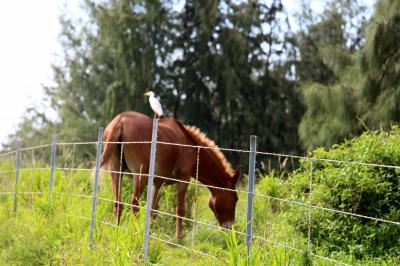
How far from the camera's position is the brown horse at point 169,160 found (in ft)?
21.8

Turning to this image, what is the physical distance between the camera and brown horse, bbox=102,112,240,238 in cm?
666

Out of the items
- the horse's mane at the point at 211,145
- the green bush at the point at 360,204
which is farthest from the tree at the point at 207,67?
the green bush at the point at 360,204

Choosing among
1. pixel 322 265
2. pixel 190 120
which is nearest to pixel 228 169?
pixel 322 265

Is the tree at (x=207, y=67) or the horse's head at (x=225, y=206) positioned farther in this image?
the tree at (x=207, y=67)

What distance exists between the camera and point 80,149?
68.3 ft

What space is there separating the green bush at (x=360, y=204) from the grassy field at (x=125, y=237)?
0.62ft

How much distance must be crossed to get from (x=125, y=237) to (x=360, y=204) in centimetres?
222

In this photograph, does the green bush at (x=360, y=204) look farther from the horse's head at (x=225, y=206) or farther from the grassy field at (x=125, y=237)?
the horse's head at (x=225, y=206)

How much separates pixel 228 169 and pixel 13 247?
2.99 metres

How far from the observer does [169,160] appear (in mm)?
7016

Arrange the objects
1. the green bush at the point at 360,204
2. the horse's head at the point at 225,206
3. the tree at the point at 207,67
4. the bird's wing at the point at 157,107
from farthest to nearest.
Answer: the tree at the point at 207,67 → the horse's head at the point at 225,206 → the bird's wing at the point at 157,107 → the green bush at the point at 360,204

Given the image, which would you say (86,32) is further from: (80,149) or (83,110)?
(80,149)

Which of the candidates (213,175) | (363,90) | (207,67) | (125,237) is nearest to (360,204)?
(125,237)

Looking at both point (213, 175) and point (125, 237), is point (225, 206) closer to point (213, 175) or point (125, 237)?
point (213, 175)
